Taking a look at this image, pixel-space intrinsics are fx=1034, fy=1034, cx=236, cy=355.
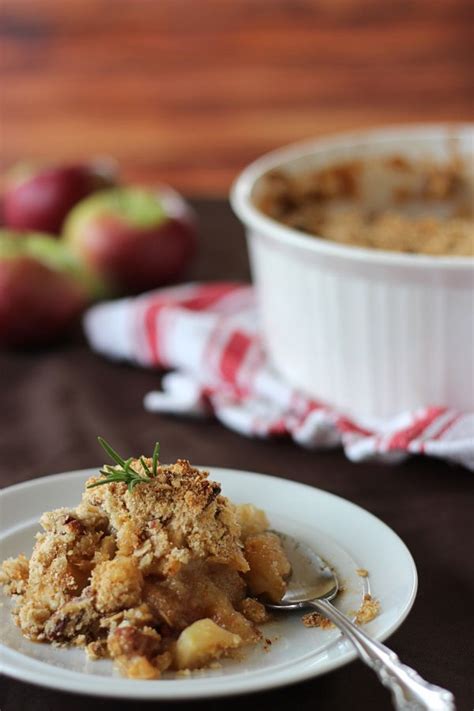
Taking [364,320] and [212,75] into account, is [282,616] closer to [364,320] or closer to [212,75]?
[364,320]

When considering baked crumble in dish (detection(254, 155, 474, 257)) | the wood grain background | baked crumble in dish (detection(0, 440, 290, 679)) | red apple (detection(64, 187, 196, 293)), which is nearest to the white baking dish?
baked crumble in dish (detection(254, 155, 474, 257))

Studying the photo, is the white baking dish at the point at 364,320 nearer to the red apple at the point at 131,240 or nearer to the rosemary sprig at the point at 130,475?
the red apple at the point at 131,240

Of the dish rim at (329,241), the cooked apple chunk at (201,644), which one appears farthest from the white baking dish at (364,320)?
the cooked apple chunk at (201,644)

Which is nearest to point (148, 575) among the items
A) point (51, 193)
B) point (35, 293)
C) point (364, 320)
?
point (364, 320)

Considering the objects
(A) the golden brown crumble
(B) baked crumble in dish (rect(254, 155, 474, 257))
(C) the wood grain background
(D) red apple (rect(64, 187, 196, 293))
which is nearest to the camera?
(A) the golden brown crumble

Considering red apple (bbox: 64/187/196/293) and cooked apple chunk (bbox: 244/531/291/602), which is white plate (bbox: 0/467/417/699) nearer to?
cooked apple chunk (bbox: 244/531/291/602)

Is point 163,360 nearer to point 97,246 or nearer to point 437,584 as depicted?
point 97,246

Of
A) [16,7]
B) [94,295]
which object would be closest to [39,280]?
[94,295]
